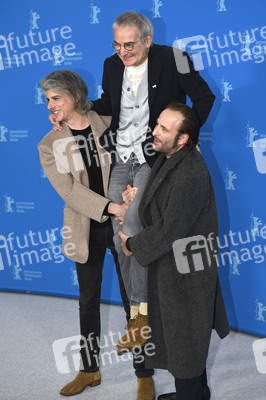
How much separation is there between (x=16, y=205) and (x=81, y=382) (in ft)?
6.20

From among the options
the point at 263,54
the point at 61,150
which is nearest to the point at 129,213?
the point at 61,150

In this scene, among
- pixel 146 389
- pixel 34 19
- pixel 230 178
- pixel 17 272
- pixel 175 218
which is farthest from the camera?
pixel 17 272

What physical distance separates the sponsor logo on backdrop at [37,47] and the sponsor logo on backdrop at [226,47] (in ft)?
3.06

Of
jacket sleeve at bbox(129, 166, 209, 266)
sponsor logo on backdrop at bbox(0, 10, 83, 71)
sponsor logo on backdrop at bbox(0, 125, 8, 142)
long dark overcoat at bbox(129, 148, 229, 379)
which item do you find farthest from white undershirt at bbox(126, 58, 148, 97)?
sponsor logo on backdrop at bbox(0, 125, 8, 142)

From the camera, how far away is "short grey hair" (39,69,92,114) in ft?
8.43

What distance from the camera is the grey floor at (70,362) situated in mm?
2930

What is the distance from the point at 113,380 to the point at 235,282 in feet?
3.60

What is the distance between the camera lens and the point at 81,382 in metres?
2.97

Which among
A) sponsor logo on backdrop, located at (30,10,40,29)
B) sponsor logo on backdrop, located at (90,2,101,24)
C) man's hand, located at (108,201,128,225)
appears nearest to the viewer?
man's hand, located at (108,201,128,225)

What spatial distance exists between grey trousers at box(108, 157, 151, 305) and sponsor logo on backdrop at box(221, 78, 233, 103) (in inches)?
42.1

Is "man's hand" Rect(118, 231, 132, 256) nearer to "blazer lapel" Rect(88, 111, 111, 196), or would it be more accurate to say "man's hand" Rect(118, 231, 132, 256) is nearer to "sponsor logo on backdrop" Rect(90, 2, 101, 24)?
"blazer lapel" Rect(88, 111, 111, 196)

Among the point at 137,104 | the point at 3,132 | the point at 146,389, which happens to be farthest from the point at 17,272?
the point at 137,104

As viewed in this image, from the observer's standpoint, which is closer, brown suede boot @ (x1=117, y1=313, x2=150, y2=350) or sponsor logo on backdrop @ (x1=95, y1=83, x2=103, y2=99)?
brown suede boot @ (x1=117, y1=313, x2=150, y2=350)
